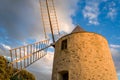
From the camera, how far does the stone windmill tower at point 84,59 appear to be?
11344 millimetres

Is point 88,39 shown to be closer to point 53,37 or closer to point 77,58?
point 77,58

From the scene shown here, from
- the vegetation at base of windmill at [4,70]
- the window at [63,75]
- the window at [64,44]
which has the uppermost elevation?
the window at [64,44]

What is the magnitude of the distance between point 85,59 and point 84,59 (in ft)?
0.21

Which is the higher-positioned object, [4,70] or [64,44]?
[64,44]

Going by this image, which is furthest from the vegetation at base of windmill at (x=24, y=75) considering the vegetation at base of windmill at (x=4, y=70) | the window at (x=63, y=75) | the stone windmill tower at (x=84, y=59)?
the window at (x=63, y=75)

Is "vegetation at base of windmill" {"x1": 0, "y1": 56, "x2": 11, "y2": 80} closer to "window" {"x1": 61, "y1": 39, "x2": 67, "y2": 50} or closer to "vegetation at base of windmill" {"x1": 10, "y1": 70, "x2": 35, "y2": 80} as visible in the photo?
"window" {"x1": 61, "y1": 39, "x2": 67, "y2": 50}

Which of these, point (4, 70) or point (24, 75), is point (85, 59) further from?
point (24, 75)

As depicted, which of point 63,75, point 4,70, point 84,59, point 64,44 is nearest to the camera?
point 84,59

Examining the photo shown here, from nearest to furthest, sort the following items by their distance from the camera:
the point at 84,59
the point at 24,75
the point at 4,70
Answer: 1. the point at 84,59
2. the point at 4,70
3. the point at 24,75

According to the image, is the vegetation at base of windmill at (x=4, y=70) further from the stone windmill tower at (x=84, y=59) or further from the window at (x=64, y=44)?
the window at (x=64, y=44)

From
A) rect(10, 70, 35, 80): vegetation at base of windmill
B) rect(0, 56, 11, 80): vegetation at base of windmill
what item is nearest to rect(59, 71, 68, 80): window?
rect(0, 56, 11, 80): vegetation at base of windmill

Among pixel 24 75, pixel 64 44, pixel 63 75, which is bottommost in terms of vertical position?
pixel 63 75

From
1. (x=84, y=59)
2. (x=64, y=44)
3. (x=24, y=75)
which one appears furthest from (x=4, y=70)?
(x=24, y=75)

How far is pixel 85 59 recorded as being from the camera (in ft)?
38.2
